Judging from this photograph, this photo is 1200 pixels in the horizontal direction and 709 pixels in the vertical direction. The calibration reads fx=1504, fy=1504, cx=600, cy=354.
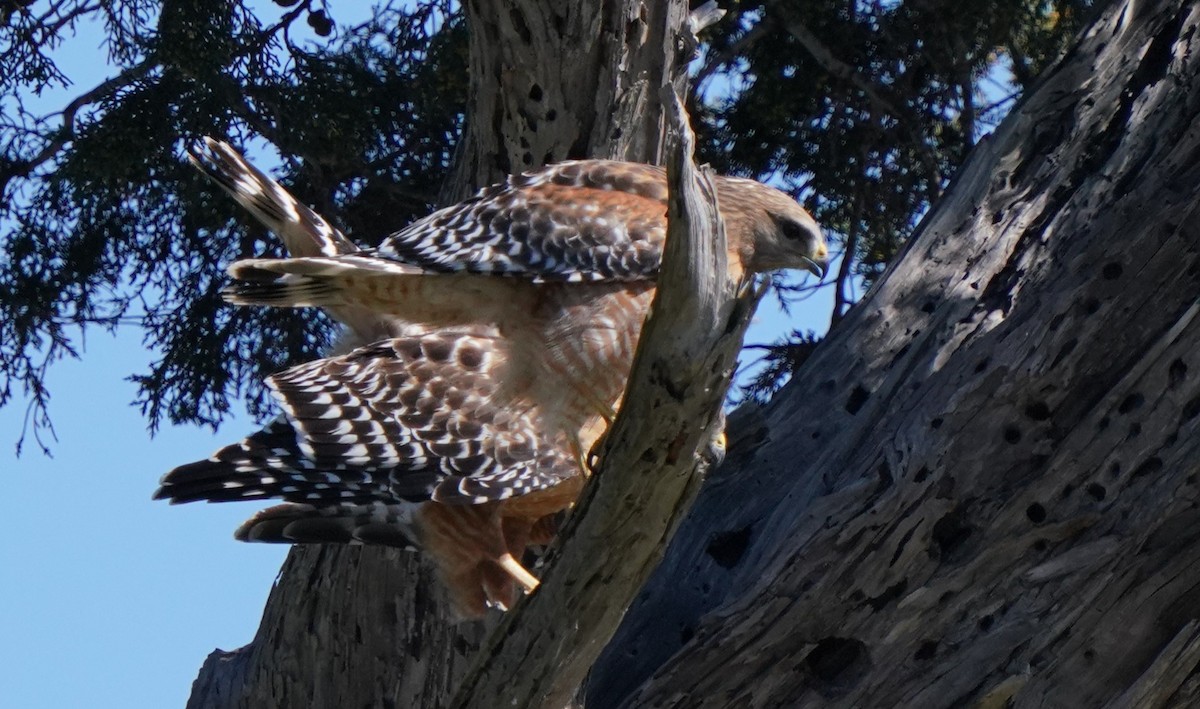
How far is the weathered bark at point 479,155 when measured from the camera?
4.29 m

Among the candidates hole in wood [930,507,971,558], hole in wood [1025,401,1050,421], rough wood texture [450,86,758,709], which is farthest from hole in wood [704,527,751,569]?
rough wood texture [450,86,758,709]

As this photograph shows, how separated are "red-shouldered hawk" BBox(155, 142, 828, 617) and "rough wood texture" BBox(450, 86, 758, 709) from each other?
0.50 meters

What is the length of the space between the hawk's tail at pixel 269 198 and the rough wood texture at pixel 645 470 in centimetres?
135

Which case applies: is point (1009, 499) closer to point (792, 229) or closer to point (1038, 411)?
point (1038, 411)

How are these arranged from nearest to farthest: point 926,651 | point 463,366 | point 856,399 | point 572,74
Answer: point 463,366
point 926,651
point 572,74
point 856,399

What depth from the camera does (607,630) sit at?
309 centimetres

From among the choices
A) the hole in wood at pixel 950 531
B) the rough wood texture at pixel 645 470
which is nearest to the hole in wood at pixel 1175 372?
the hole in wood at pixel 950 531

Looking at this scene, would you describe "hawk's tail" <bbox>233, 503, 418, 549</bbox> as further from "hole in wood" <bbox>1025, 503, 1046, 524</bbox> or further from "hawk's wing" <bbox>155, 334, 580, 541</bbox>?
"hole in wood" <bbox>1025, 503, 1046, 524</bbox>

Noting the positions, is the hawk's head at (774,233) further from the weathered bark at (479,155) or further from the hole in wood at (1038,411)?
the hole in wood at (1038,411)

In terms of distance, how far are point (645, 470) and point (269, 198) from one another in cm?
177

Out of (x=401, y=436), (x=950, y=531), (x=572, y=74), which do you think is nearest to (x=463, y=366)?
(x=401, y=436)

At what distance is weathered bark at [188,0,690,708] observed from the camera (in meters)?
4.29

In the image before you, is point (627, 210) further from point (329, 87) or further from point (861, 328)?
point (329, 87)

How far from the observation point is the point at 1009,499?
4.14 metres
